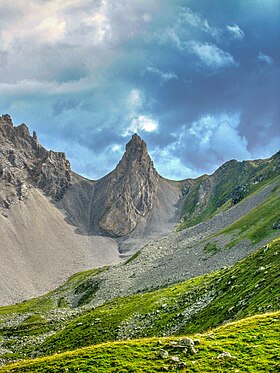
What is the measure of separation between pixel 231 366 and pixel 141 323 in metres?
45.2

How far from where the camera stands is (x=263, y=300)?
45.8m

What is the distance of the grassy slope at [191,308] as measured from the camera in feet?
166

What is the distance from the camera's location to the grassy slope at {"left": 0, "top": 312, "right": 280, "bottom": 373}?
24.9 metres

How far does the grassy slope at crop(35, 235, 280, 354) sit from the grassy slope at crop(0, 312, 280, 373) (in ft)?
43.7

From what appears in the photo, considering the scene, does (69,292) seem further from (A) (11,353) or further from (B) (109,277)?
(A) (11,353)

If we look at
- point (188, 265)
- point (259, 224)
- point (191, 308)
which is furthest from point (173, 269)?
point (191, 308)

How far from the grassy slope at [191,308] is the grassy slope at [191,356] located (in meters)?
13.3

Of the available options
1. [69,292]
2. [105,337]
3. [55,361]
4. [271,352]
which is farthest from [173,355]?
[69,292]

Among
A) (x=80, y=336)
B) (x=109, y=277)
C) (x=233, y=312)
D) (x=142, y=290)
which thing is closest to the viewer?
(x=233, y=312)

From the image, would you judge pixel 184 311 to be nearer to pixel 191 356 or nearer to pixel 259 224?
pixel 191 356

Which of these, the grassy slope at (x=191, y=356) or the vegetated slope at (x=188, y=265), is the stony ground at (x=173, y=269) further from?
the grassy slope at (x=191, y=356)

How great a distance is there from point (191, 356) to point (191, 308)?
124 ft

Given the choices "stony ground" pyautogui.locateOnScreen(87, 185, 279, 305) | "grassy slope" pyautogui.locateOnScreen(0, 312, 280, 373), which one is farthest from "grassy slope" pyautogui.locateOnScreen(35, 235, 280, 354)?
"stony ground" pyautogui.locateOnScreen(87, 185, 279, 305)

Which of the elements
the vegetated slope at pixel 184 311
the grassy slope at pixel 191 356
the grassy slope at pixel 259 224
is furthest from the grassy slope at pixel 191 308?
the grassy slope at pixel 259 224
